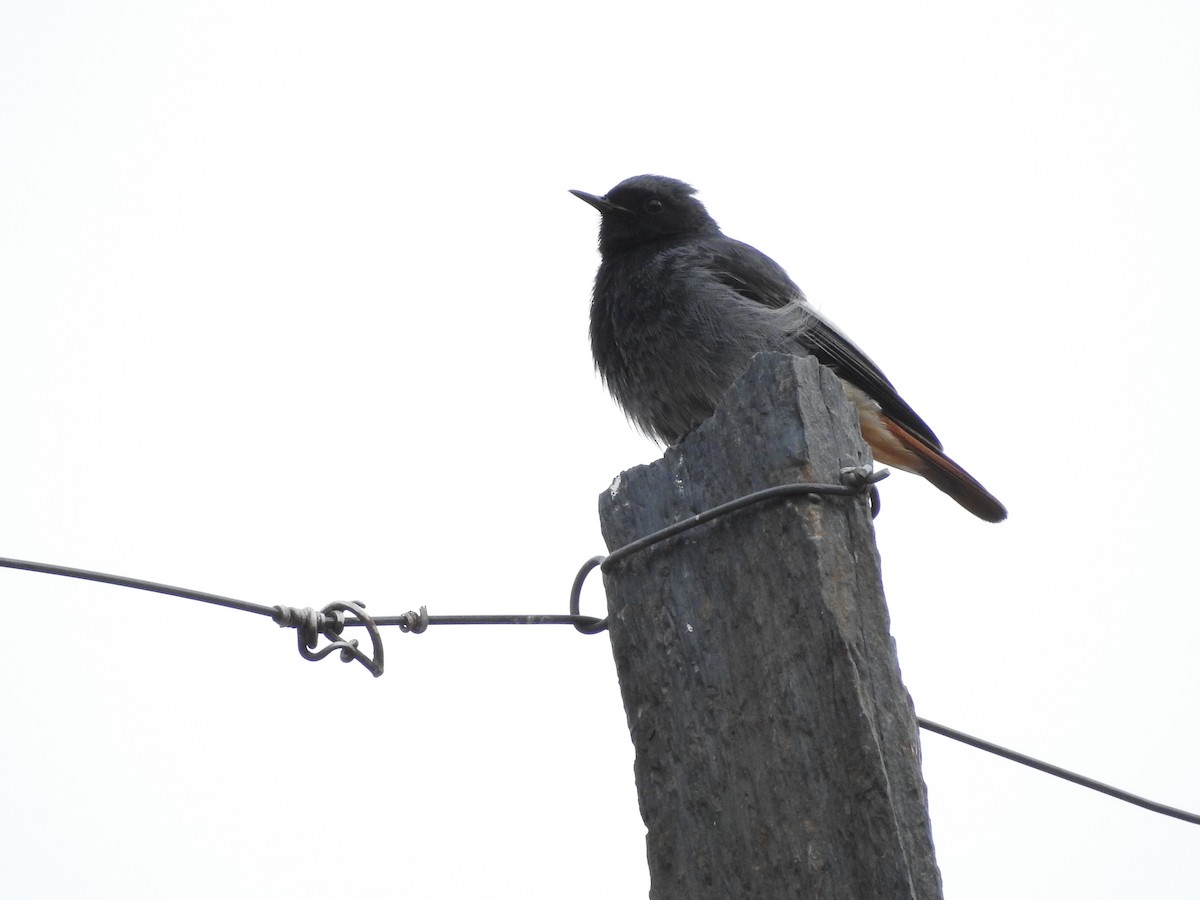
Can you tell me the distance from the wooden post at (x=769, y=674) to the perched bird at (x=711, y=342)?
2.33 m

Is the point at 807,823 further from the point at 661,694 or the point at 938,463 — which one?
the point at 938,463

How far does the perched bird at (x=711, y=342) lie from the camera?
503cm

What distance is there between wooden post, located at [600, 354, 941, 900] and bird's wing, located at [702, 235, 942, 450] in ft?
8.61

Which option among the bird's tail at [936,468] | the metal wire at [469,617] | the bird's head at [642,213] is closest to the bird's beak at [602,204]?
the bird's head at [642,213]

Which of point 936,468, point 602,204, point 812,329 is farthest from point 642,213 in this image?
point 936,468

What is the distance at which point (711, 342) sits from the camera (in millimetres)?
5004

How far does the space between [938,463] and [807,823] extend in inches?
147

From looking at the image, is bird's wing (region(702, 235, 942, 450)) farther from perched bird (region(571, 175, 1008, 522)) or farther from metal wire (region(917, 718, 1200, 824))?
metal wire (region(917, 718, 1200, 824))

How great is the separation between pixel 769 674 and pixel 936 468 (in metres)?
3.66

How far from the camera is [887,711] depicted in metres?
2.30

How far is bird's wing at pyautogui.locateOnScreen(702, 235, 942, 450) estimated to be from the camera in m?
5.20

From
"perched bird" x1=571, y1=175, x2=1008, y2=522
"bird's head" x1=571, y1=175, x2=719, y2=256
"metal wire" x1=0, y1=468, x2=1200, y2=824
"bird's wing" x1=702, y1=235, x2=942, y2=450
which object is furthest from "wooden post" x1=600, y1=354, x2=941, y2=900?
"bird's head" x1=571, y1=175, x2=719, y2=256

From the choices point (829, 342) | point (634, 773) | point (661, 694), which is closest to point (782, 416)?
point (661, 694)

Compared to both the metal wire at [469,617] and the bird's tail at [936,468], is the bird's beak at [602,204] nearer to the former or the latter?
the bird's tail at [936,468]
